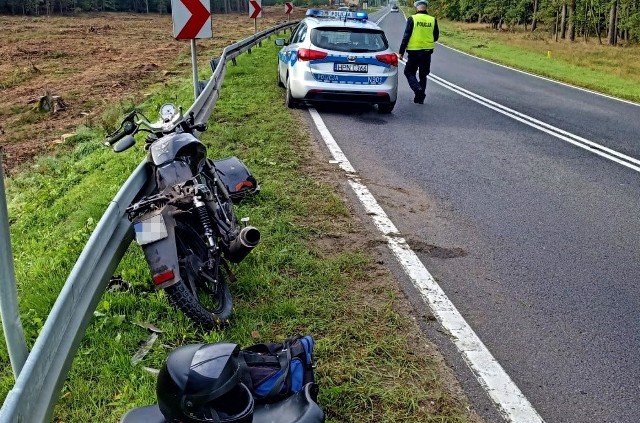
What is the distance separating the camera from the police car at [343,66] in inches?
412

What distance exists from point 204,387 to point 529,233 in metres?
4.00

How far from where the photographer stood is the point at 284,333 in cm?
369

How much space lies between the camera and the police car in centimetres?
1048

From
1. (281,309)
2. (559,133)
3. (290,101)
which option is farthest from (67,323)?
(559,133)

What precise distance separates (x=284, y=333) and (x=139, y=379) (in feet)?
2.87

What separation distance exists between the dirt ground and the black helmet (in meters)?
9.54

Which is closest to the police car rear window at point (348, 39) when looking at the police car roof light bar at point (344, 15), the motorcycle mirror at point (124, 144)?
the police car roof light bar at point (344, 15)

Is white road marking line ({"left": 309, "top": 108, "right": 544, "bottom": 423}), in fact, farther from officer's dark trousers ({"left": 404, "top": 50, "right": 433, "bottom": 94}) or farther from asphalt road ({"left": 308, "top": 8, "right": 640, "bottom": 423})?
officer's dark trousers ({"left": 404, "top": 50, "right": 433, "bottom": 94})

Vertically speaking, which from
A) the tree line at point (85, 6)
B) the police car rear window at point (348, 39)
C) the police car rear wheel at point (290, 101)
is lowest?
the police car rear wheel at point (290, 101)

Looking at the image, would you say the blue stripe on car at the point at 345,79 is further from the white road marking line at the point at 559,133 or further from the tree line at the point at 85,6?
the tree line at the point at 85,6

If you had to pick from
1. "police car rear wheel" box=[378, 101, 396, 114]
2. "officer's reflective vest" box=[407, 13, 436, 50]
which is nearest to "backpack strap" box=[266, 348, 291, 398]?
"police car rear wheel" box=[378, 101, 396, 114]

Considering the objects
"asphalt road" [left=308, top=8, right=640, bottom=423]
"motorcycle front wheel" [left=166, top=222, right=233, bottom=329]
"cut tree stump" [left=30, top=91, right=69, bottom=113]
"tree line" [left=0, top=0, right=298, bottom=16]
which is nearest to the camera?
"asphalt road" [left=308, top=8, right=640, bottom=423]

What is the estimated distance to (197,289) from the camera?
3.89 metres

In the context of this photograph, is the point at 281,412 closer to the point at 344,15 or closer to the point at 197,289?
the point at 197,289
